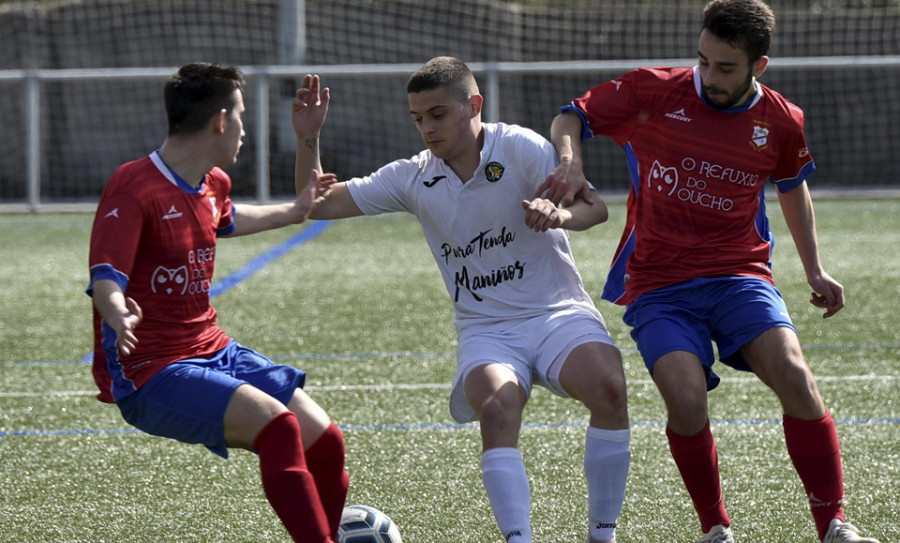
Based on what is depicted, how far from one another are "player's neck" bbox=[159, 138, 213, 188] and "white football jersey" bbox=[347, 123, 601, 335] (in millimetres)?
713

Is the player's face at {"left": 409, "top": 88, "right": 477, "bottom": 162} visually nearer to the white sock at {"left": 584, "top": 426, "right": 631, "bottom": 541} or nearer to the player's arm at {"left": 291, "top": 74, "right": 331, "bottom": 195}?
the player's arm at {"left": 291, "top": 74, "right": 331, "bottom": 195}

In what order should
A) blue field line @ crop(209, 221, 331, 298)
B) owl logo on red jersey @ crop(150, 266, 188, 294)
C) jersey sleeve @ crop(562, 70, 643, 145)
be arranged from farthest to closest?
1. blue field line @ crop(209, 221, 331, 298)
2. jersey sleeve @ crop(562, 70, 643, 145)
3. owl logo on red jersey @ crop(150, 266, 188, 294)

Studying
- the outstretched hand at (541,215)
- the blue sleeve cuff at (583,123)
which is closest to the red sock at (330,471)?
the outstretched hand at (541,215)

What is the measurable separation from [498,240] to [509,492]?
0.81m

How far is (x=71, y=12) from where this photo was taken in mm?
15969

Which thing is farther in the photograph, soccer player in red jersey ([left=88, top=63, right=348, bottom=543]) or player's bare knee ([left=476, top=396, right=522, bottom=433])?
player's bare knee ([left=476, top=396, right=522, bottom=433])

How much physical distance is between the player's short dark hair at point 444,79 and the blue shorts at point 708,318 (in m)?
0.83

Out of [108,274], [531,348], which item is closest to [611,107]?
[531,348]

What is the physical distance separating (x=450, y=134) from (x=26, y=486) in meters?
1.99

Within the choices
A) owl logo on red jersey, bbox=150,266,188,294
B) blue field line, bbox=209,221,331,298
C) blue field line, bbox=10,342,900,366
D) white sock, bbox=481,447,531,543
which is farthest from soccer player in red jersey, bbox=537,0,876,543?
blue field line, bbox=209,221,331,298

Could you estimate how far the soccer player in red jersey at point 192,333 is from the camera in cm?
308

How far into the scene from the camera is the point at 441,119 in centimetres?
358

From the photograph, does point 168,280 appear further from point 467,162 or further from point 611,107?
point 611,107

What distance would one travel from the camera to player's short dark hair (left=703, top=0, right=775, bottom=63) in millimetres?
3447
